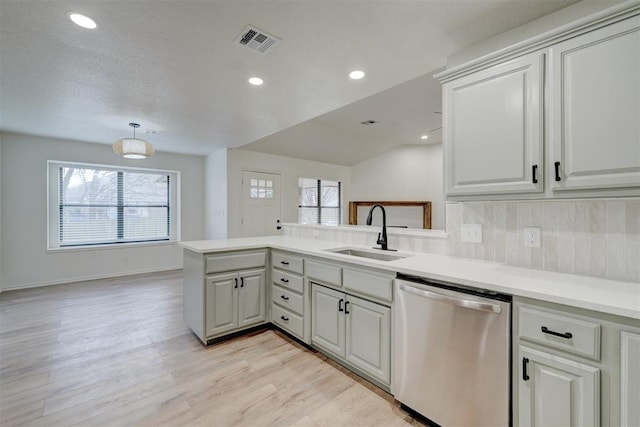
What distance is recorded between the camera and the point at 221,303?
Result: 8.79 feet

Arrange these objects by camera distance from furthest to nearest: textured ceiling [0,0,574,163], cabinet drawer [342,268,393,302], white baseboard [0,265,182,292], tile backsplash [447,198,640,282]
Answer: white baseboard [0,265,182,292], cabinet drawer [342,268,393,302], textured ceiling [0,0,574,163], tile backsplash [447,198,640,282]

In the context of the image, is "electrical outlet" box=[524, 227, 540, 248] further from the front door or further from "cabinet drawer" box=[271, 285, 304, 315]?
the front door

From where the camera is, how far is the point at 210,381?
83.5 inches

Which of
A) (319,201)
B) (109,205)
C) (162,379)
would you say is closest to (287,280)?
(162,379)

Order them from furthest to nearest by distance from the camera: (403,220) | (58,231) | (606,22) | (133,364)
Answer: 1. (403,220)
2. (58,231)
3. (133,364)
4. (606,22)

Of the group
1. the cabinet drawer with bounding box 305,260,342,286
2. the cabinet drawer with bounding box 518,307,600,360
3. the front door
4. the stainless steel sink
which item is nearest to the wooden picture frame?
the front door

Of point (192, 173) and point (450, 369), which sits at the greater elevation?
point (192, 173)

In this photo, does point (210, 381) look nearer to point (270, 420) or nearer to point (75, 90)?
point (270, 420)

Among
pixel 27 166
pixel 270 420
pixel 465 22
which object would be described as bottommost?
pixel 270 420

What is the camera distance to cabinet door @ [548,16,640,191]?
126 cm

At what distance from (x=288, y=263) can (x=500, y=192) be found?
5.95 feet

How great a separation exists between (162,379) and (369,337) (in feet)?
5.18

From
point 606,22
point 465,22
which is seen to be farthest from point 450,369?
point 465,22

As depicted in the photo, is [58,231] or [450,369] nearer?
[450,369]
